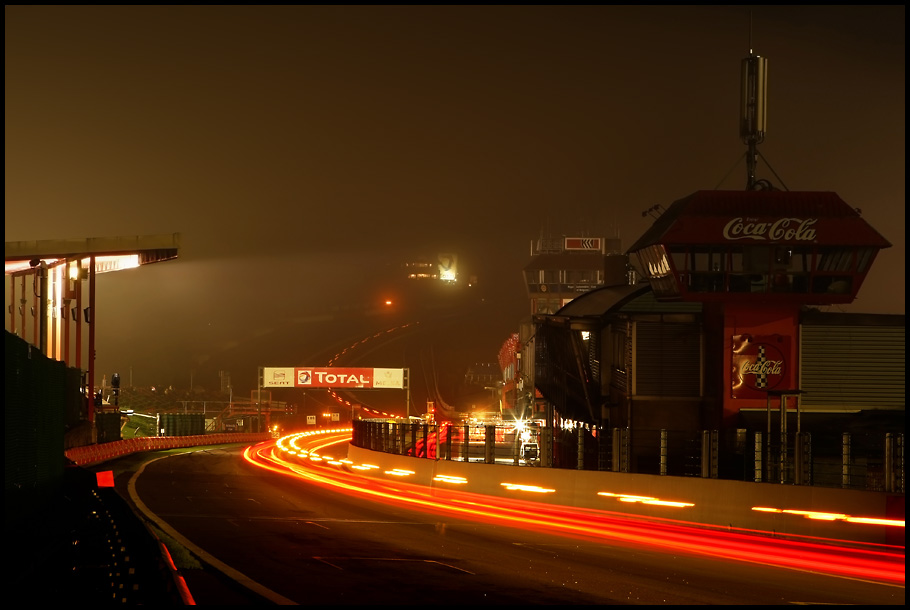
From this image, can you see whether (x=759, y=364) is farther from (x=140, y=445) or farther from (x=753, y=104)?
(x=140, y=445)

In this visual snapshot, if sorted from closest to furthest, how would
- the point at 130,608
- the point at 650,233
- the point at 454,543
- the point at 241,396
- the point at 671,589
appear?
the point at 130,608 < the point at 671,589 < the point at 454,543 < the point at 650,233 < the point at 241,396

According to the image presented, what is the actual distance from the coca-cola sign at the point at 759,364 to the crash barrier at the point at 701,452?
7.93ft

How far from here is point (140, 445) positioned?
58.5 meters

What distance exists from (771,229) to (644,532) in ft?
68.0

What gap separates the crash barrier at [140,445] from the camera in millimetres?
45972

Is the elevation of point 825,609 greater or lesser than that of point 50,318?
lesser

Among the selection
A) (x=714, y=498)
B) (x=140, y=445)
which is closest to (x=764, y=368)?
(x=714, y=498)

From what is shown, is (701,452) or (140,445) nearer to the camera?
(701,452)

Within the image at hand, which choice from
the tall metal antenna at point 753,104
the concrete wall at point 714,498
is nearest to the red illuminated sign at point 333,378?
the tall metal antenna at point 753,104

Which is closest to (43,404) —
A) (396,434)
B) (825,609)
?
(825,609)

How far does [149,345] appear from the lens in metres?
199

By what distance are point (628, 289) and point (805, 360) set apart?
14370mm

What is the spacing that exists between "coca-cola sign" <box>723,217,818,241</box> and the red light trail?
1462cm

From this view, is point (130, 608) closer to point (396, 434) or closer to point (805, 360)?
point (396, 434)
